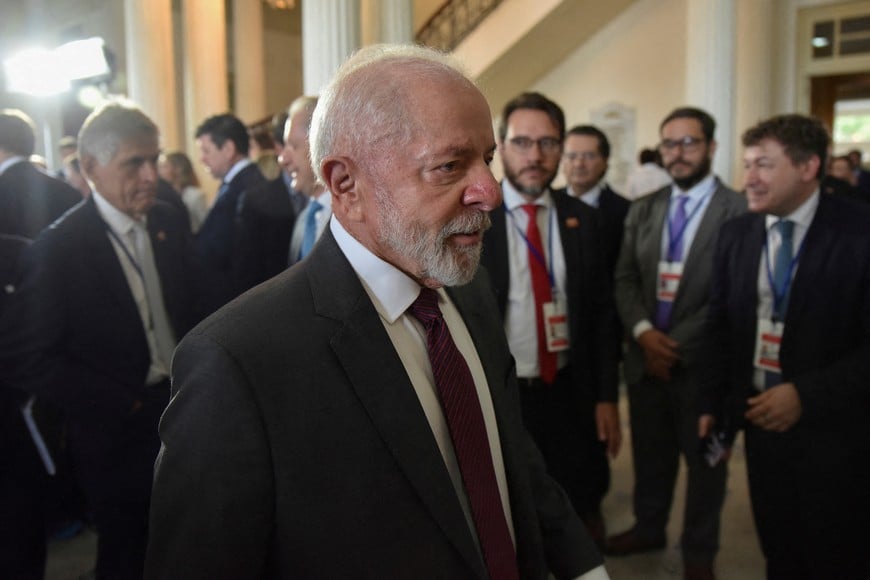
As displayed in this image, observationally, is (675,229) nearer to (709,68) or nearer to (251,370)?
(251,370)

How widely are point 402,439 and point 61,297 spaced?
1.56 meters

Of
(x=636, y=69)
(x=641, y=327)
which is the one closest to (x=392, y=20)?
(x=641, y=327)

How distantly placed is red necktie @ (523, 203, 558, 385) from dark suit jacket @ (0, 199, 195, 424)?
1308 millimetres

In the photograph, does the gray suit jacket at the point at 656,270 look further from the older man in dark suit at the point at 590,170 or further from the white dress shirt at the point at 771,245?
the older man in dark suit at the point at 590,170

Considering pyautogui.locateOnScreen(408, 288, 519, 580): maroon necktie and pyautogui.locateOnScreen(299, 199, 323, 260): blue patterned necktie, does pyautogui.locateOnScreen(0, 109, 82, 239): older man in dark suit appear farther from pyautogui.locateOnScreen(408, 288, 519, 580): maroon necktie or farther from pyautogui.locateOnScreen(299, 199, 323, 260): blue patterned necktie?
pyautogui.locateOnScreen(408, 288, 519, 580): maroon necktie

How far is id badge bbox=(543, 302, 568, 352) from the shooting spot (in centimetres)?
243

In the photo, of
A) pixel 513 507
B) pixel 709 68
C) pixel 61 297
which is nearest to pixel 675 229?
pixel 513 507

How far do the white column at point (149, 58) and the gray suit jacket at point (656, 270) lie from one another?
7.34 metres

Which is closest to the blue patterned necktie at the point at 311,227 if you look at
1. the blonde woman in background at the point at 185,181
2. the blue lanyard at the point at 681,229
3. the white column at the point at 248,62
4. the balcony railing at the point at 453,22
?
the blue lanyard at the point at 681,229

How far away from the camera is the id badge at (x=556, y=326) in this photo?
2.43 meters

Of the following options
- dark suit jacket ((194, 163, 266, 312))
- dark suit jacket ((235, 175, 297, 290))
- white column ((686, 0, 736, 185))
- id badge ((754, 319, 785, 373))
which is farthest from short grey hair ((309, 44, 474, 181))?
white column ((686, 0, 736, 185))

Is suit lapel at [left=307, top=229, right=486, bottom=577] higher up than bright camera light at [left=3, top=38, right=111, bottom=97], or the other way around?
bright camera light at [left=3, top=38, right=111, bottom=97]

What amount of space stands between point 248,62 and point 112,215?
10.5 meters

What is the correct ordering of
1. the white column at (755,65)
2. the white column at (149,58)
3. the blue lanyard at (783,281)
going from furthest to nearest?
the white column at (149,58) < the white column at (755,65) < the blue lanyard at (783,281)
